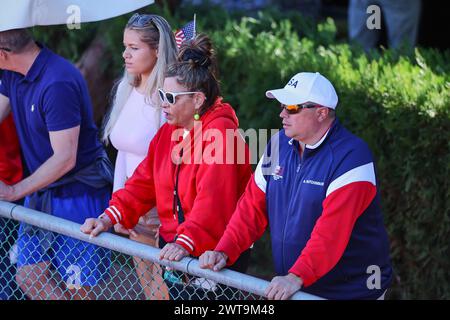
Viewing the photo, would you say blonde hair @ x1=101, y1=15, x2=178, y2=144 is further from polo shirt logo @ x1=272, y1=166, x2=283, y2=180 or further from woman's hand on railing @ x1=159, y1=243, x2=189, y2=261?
woman's hand on railing @ x1=159, y1=243, x2=189, y2=261

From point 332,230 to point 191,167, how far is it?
814mm

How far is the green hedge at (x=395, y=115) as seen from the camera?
5.56 meters

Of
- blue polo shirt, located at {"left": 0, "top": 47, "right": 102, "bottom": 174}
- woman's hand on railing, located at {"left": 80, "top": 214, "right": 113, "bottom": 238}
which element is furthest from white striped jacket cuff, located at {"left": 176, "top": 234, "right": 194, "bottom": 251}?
blue polo shirt, located at {"left": 0, "top": 47, "right": 102, "bottom": 174}

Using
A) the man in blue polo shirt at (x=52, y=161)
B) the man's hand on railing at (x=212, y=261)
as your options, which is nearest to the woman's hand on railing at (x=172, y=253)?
the man's hand on railing at (x=212, y=261)

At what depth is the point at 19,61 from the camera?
4.95m

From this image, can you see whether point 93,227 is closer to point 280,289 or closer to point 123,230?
point 123,230

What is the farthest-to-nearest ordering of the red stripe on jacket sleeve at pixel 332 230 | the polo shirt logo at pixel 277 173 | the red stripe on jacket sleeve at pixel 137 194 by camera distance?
the red stripe on jacket sleeve at pixel 137 194 < the polo shirt logo at pixel 277 173 < the red stripe on jacket sleeve at pixel 332 230

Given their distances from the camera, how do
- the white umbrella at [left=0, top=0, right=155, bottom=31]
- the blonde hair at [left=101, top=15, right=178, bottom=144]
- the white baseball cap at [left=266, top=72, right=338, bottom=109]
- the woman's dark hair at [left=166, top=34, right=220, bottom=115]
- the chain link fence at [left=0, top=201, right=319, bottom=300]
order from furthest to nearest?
the white umbrella at [left=0, top=0, right=155, bottom=31] < the chain link fence at [left=0, top=201, right=319, bottom=300] < the blonde hair at [left=101, top=15, right=178, bottom=144] < the woman's dark hair at [left=166, top=34, right=220, bottom=115] < the white baseball cap at [left=266, top=72, right=338, bottom=109]

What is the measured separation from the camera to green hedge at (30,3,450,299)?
556 cm

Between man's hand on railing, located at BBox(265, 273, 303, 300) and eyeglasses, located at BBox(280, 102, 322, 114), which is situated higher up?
eyeglasses, located at BBox(280, 102, 322, 114)

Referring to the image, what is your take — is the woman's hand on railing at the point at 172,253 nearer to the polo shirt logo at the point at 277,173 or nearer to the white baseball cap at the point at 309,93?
the polo shirt logo at the point at 277,173

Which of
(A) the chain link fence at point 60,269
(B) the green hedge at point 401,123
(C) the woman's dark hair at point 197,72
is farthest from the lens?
(B) the green hedge at point 401,123

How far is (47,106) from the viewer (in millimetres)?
4824

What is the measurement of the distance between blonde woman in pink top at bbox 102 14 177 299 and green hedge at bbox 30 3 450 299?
1498mm
